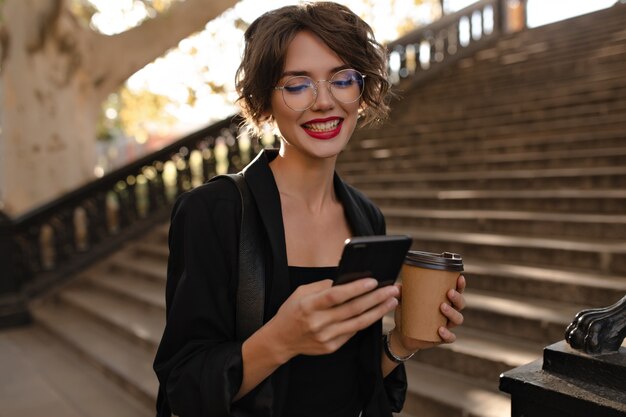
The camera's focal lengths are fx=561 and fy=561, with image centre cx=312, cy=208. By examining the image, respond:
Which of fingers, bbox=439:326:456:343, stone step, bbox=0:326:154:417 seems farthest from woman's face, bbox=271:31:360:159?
stone step, bbox=0:326:154:417

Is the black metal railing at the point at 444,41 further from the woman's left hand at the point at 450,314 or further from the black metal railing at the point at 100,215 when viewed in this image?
the woman's left hand at the point at 450,314

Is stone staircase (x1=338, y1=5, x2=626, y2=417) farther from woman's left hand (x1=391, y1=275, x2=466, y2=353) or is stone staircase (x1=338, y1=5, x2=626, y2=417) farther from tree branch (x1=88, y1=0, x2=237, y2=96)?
tree branch (x1=88, y1=0, x2=237, y2=96)

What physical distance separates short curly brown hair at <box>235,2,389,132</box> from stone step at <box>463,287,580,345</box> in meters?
2.67

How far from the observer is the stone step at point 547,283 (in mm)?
3773

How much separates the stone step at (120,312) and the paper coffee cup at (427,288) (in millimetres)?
4091

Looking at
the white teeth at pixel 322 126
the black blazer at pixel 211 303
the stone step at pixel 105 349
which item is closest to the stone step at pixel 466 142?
the stone step at pixel 105 349

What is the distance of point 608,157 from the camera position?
5.72 metres

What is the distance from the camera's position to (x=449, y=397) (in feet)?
11.0

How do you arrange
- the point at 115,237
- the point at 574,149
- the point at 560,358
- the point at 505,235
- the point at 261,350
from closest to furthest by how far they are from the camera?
the point at 261,350, the point at 560,358, the point at 505,235, the point at 574,149, the point at 115,237

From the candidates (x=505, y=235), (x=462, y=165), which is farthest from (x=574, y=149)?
(x=505, y=235)

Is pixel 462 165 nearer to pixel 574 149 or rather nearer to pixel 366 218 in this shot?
pixel 574 149

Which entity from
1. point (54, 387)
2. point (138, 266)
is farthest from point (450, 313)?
point (138, 266)

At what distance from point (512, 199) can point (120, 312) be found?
13.9 ft

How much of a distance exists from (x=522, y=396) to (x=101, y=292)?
6.16 meters
